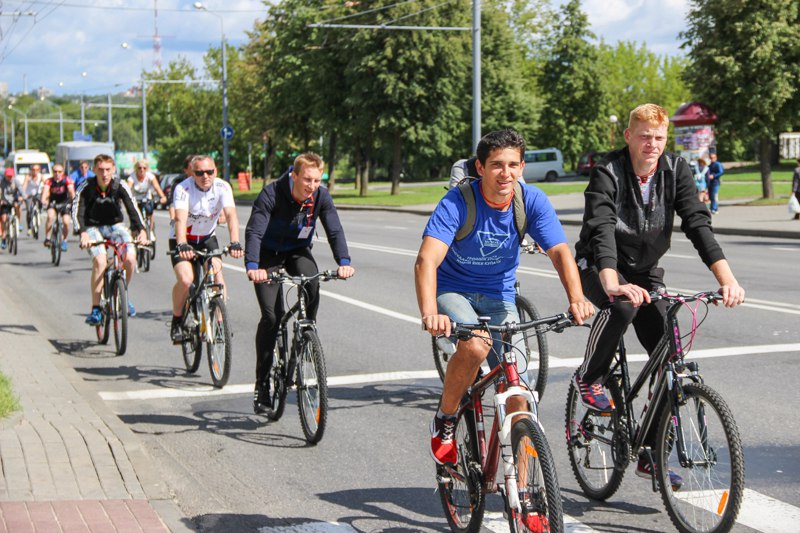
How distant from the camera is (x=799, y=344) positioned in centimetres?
960

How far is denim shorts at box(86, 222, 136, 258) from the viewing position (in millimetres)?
11015

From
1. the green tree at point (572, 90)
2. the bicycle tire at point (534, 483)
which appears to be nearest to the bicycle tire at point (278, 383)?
the bicycle tire at point (534, 483)

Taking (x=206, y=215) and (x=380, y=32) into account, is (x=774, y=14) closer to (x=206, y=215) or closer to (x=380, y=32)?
(x=380, y=32)

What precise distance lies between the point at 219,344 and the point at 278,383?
1426mm

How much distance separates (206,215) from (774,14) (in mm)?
25783

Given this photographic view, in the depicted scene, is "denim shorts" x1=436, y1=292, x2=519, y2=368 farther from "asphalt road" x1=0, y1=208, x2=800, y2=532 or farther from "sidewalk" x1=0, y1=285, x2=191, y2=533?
"sidewalk" x1=0, y1=285, x2=191, y2=533

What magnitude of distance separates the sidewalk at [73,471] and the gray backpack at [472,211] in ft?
5.80

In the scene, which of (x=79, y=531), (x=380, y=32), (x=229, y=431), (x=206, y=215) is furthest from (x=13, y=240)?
(x=380, y=32)

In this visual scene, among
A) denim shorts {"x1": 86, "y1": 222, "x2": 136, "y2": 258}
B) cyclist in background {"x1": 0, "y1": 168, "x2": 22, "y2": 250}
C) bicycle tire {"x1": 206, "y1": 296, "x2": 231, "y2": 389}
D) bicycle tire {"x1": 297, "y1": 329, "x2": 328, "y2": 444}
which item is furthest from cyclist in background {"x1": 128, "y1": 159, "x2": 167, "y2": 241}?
bicycle tire {"x1": 297, "y1": 329, "x2": 328, "y2": 444}

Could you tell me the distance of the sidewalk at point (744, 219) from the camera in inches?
958

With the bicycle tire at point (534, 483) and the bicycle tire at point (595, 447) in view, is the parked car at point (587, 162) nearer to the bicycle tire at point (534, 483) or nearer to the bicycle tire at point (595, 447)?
the bicycle tire at point (595, 447)

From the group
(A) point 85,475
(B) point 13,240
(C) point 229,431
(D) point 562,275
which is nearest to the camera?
(D) point 562,275

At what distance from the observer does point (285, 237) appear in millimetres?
7406

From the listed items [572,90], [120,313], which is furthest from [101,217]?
[572,90]
